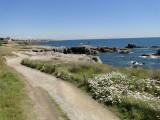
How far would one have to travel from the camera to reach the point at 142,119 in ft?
53.1

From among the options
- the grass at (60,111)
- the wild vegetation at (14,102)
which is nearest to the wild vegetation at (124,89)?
the grass at (60,111)

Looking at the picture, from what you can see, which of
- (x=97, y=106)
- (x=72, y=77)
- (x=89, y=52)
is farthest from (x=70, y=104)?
(x=89, y=52)

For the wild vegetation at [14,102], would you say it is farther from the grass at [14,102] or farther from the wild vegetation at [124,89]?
the wild vegetation at [124,89]

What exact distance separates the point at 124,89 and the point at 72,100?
402 centimetres

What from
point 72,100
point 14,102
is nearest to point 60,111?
point 72,100

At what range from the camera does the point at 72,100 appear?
21312 millimetres

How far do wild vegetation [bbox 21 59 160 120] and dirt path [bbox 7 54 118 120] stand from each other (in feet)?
2.58

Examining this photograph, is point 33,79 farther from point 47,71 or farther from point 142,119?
point 142,119

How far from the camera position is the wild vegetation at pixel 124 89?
1711 centimetres

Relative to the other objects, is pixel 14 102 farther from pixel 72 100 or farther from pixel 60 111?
pixel 72 100

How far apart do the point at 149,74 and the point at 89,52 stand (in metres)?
74.4

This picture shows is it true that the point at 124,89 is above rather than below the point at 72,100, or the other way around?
above

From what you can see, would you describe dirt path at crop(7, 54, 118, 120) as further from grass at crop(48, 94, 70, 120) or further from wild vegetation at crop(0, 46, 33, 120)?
wild vegetation at crop(0, 46, 33, 120)

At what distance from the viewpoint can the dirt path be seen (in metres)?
17.4
